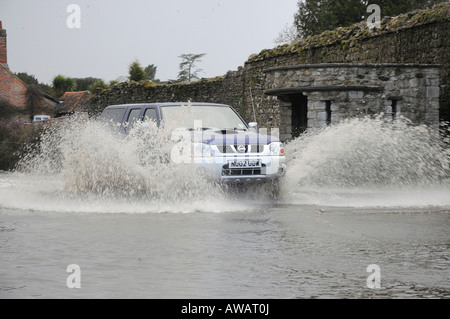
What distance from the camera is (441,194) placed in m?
15.2

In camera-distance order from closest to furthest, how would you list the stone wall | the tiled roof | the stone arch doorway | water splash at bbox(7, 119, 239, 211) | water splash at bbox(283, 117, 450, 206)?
water splash at bbox(7, 119, 239, 211) → water splash at bbox(283, 117, 450, 206) → the stone wall → the stone arch doorway → the tiled roof

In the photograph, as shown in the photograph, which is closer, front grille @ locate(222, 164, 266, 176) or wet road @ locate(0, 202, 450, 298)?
wet road @ locate(0, 202, 450, 298)

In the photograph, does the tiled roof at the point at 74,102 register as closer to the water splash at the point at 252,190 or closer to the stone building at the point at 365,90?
the stone building at the point at 365,90

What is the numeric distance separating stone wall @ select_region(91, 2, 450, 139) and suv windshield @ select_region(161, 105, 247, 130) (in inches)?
177

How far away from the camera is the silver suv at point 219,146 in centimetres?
1301

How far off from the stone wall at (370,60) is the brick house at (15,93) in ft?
112

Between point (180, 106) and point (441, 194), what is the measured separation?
5419mm

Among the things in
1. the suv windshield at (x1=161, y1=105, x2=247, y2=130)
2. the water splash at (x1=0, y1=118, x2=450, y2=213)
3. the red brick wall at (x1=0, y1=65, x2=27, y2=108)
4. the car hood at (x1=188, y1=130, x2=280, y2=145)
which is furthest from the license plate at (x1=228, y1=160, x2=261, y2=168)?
the red brick wall at (x1=0, y1=65, x2=27, y2=108)

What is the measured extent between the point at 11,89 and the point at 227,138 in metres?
53.9

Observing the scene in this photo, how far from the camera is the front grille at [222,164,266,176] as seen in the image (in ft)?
42.8

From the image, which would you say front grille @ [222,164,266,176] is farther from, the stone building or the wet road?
the stone building

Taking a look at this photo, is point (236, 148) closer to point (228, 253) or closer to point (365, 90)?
point (228, 253)

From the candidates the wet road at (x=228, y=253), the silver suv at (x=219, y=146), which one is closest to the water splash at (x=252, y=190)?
the silver suv at (x=219, y=146)

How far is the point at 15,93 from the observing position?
2532 inches
